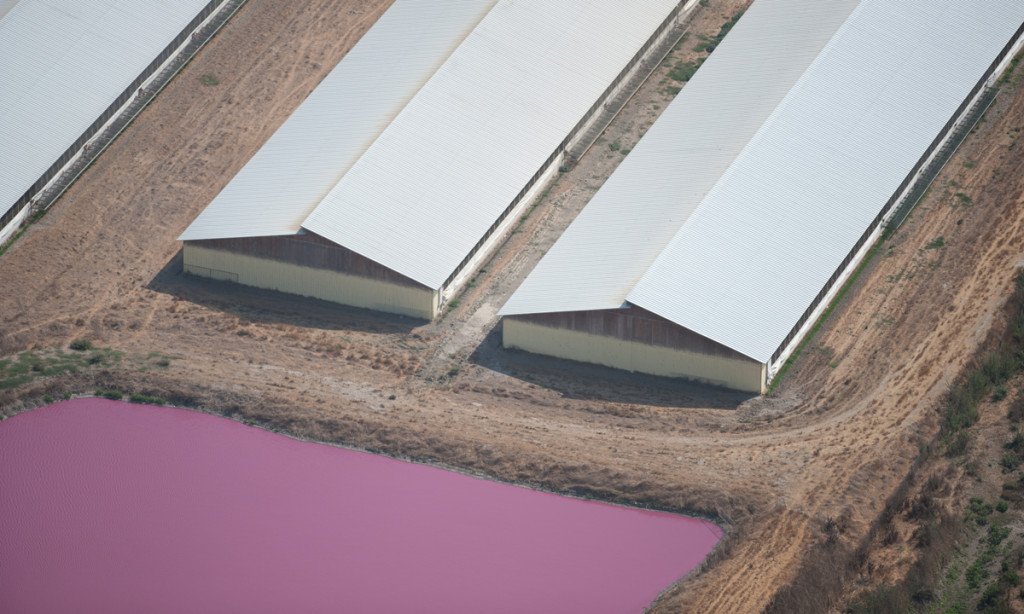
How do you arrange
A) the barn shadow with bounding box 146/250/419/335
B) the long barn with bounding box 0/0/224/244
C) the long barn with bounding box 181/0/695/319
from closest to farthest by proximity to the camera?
the barn shadow with bounding box 146/250/419/335, the long barn with bounding box 181/0/695/319, the long barn with bounding box 0/0/224/244

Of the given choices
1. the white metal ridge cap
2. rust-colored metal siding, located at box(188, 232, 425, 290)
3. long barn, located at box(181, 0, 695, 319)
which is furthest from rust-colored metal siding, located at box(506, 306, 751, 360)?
rust-colored metal siding, located at box(188, 232, 425, 290)

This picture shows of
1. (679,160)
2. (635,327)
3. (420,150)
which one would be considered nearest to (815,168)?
(679,160)

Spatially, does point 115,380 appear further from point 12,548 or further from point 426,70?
point 426,70

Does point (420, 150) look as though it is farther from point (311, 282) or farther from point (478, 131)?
point (311, 282)

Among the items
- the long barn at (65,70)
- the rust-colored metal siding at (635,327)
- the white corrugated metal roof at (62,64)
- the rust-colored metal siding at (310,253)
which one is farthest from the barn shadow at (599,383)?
the white corrugated metal roof at (62,64)

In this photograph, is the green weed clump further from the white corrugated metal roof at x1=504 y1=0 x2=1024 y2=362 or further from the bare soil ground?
the white corrugated metal roof at x1=504 y1=0 x2=1024 y2=362

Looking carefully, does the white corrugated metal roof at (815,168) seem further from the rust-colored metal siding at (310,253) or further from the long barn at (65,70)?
the long barn at (65,70)

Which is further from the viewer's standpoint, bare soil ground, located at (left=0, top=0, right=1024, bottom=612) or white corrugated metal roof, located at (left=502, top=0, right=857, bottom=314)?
white corrugated metal roof, located at (left=502, top=0, right=857, bottom=314)
